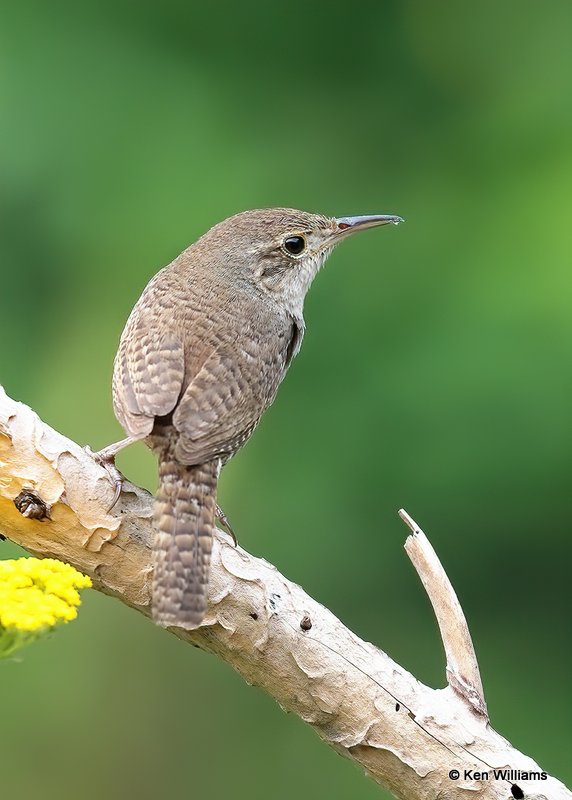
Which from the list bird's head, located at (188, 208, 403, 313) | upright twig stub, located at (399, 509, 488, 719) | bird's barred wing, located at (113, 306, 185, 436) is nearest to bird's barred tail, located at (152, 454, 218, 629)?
bird's barred wing, located at (113, 306, 185, 436)

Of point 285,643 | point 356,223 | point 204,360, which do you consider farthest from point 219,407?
point 356,223

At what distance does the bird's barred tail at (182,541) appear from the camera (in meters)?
2.67

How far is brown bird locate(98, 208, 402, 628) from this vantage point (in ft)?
9.11

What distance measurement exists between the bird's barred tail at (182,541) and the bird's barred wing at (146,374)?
0.13 metres

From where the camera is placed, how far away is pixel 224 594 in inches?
113

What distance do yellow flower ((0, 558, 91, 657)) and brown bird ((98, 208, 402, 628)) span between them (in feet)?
2.25

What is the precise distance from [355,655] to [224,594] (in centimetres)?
34

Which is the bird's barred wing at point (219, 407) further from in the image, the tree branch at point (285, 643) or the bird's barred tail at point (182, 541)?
the tree branch at point (285, 643)

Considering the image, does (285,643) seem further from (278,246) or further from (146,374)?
(278,246)

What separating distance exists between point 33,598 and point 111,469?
928 millimetres

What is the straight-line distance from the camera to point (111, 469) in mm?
2834

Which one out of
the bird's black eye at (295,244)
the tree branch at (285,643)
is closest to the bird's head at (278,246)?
the bird's black eye at (295,244)

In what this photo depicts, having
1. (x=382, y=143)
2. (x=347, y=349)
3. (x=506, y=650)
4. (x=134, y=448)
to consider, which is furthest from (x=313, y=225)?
(x=506, y=650)

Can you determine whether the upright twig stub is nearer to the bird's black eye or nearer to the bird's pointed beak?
the bird's black eye
